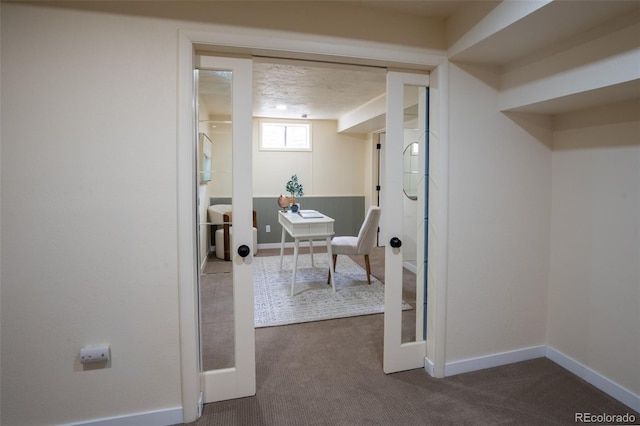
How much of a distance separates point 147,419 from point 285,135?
5.36m

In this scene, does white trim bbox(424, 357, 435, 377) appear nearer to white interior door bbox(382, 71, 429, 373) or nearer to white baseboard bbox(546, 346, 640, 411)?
white interior door bbox(382, 71, 429, 373)

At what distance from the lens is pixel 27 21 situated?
158cm

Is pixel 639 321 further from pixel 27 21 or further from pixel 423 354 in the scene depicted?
pixel 27 21

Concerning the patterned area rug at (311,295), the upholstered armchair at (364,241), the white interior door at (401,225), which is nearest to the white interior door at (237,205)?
the white interior door at (401,225)

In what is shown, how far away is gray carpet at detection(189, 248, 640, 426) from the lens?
186cm

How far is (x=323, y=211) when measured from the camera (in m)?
6.66

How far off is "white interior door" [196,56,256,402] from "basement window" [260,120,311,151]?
A: 175 inches

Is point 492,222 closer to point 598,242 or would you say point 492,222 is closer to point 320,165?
point 598,242

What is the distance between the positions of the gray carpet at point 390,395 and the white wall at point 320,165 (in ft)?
13.7

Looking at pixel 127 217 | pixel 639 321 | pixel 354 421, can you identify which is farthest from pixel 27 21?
pixel 639 321

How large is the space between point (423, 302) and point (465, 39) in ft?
5.58

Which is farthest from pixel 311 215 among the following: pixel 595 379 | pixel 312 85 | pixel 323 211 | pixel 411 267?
pixel 595 379

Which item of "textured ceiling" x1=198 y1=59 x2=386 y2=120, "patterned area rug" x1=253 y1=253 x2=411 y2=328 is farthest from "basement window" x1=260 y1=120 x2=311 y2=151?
"patterned area rug" x1=253 y1=253 x2=411 y2=328

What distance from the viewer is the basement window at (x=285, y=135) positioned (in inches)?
250
